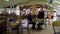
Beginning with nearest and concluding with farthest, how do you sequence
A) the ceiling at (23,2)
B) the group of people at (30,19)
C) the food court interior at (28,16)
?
the ceiling at (23,2)
the food court interior at (28,16)
the group of people at (30,19)

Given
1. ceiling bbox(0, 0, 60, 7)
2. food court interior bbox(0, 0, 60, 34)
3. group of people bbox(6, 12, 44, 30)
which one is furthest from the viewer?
group of people bbox(6, 12, 44, 30)

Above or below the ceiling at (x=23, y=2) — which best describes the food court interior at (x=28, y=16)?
below

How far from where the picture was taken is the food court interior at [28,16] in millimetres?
2801

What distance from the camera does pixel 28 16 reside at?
132 inches

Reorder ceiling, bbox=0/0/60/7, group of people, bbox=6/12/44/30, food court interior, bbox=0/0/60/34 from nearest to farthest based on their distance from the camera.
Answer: ceiling, bbox=0/0/60/7, food court interior, bbox=0/0/60/34, group of people, bbox=6/12/44/30

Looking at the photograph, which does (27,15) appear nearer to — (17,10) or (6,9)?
(17,10)

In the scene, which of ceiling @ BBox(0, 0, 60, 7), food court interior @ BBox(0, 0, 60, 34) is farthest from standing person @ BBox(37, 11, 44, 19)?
ceiling @ BBox(0, 0, 60, 7)

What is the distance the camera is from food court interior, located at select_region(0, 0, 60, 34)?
2801 mm

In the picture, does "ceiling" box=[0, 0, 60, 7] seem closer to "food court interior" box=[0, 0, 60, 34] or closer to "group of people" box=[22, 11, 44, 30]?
"food court interior" box=[0, 0, 60, 34]

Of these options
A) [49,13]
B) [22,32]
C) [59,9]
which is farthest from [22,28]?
[59,9]

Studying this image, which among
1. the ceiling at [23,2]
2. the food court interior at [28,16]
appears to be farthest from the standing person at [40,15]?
the ceiling at [23,2]

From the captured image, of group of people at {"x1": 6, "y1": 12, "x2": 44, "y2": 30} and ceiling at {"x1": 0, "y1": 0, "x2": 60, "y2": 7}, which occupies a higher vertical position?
ceiling at {"x1": 0, "y1": 0, "x2": 60, "y2": 7}

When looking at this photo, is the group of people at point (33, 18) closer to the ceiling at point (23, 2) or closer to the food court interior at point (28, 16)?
the food court interior at point (28, 16)

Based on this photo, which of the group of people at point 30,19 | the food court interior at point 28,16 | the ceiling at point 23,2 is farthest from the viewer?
the group of people at point 30,19
